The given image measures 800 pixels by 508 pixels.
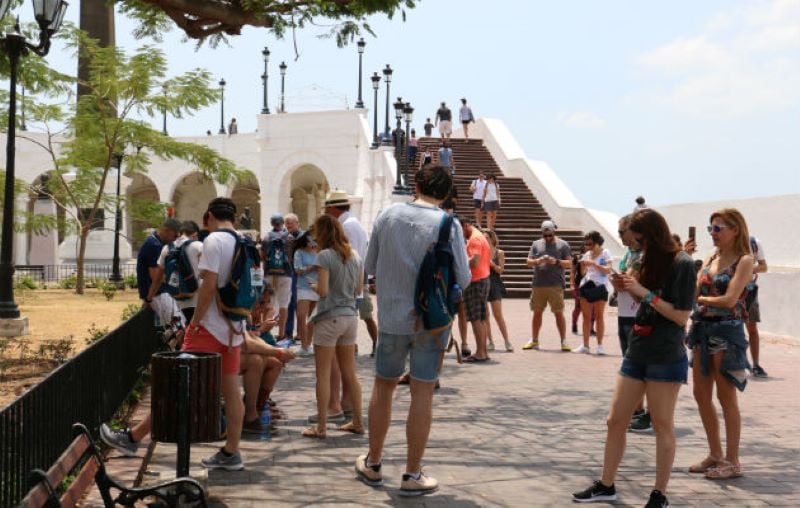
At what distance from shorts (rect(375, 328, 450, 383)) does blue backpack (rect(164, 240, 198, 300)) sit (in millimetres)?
2806

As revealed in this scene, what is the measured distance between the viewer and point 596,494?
18.7ft

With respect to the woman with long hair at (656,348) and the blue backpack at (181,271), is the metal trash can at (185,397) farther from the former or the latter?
the blue backpack at (181,271)

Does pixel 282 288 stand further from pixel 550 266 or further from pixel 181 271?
pixel 181 271

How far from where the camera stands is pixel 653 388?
18.2 ft

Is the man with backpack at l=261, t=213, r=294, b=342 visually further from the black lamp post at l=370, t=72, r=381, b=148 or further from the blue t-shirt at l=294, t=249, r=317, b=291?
the black lamp post at l=370, t=72, r=381, b=148

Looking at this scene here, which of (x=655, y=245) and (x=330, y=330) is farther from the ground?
(x=655, y=245)

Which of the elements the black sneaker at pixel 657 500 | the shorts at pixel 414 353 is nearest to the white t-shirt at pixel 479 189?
the shorts at pixel 414 353

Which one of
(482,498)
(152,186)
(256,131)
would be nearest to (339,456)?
(482,498)

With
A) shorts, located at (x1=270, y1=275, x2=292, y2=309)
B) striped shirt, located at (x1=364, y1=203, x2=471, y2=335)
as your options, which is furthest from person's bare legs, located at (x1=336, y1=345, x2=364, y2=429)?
shorts, located at (x1=270, y1=275, x2=292, y2=309)

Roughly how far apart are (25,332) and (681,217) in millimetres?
14357

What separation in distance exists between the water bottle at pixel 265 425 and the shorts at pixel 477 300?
4550 mm

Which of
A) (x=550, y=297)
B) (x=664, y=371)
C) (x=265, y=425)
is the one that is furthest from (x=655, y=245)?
(x=550, y=297)

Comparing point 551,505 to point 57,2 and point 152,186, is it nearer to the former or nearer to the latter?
point 57,2

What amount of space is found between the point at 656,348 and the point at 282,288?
8028 millimetres
